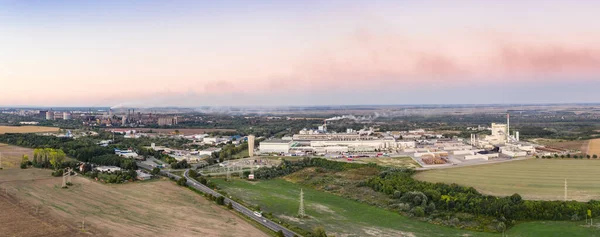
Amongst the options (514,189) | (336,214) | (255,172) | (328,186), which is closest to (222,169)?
(255,172)

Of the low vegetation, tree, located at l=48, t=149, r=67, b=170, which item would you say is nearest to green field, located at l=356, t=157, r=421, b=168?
the low vegetation

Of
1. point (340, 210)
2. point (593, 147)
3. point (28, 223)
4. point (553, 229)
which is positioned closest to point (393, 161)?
point (340, 210)

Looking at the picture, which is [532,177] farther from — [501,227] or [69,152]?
[69,152]

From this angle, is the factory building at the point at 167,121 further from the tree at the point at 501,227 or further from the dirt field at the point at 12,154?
the tree at the point at 501,227

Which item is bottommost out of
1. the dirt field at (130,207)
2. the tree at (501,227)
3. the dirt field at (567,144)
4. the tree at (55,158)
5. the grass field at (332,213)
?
the grass field at (332,213)

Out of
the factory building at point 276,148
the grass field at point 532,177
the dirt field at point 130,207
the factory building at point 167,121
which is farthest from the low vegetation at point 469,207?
the factory building at point 167,121
